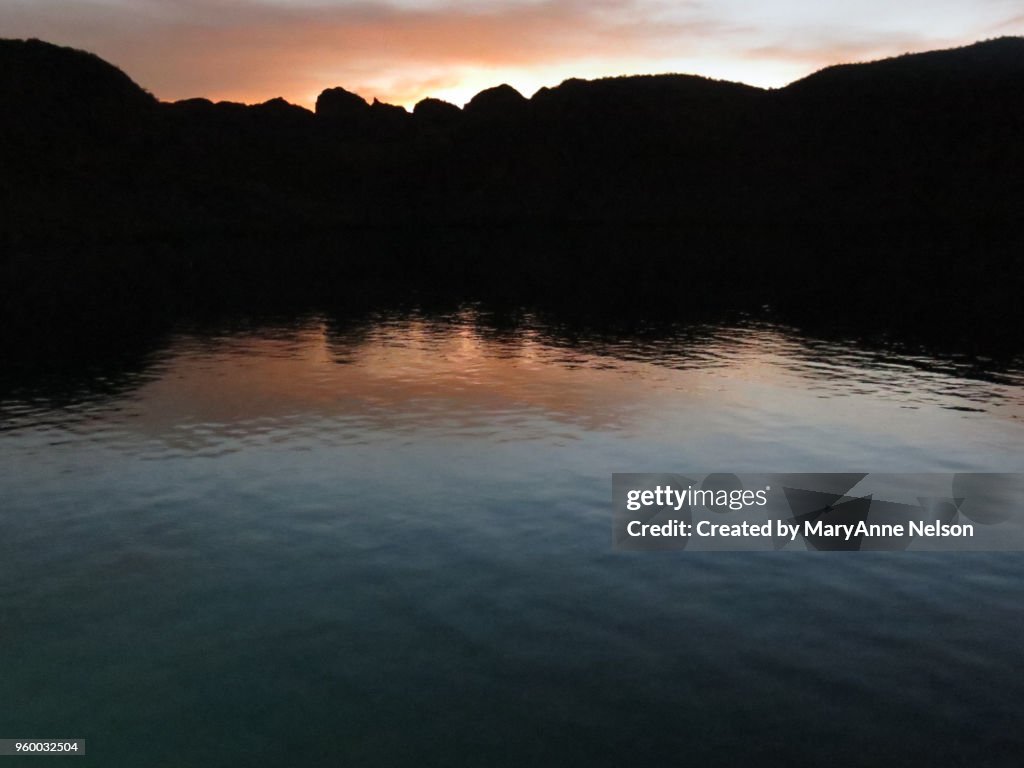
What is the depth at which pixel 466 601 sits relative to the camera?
16234mm

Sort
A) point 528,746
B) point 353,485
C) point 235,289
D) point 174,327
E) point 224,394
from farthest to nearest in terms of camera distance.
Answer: point 235,289 → point 174,327 → point 224,394 → point 353,485 → point 528,746

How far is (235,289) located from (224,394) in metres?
50.7

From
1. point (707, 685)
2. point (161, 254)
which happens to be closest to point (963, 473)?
point (707, 685)

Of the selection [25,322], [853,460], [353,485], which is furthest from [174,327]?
[853,460]

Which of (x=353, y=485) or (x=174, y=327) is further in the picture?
(x=174, y=327)

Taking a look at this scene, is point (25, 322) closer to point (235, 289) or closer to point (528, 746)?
point (235, 289)

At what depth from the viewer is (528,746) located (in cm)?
1210

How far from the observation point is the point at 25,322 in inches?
2277

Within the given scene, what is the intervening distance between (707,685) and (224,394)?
25.6 metres

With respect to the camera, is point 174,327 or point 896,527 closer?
point 896,527

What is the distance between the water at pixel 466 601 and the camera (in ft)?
40.7

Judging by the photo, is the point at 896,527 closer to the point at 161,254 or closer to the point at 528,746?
the point at 528,746

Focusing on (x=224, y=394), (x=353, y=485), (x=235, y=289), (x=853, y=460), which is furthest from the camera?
(x=235, y=289)

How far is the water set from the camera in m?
12.4
